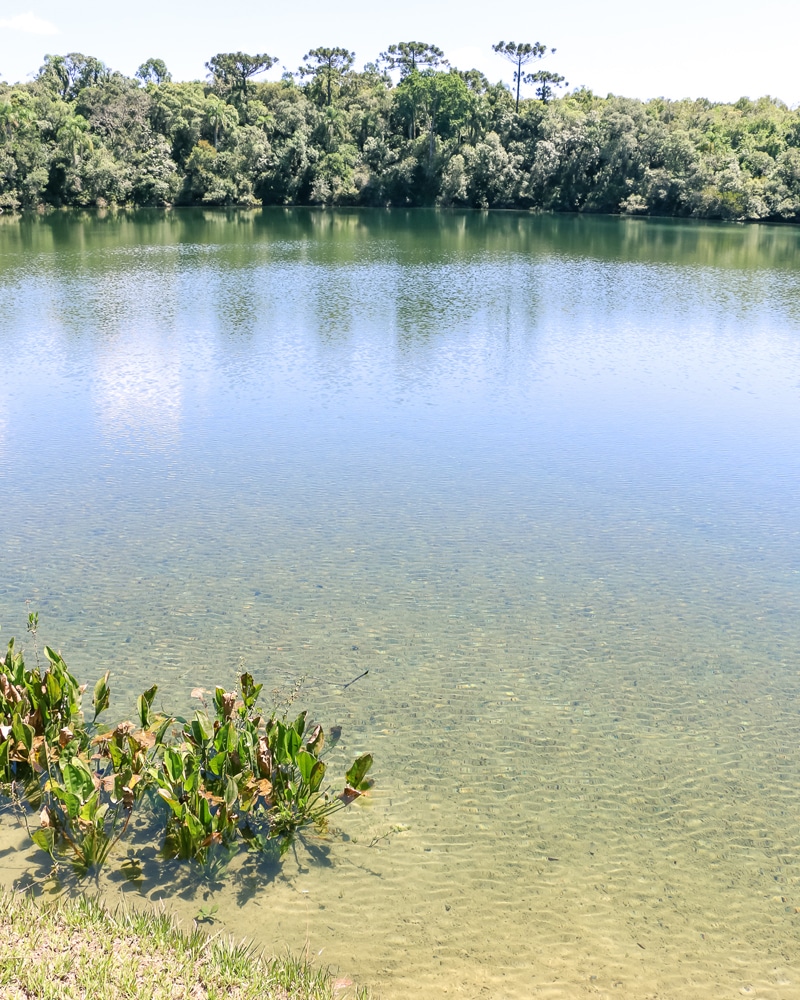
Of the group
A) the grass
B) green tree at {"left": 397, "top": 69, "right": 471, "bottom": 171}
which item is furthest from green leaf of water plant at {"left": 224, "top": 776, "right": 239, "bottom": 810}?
green tree at {"left": 397, "top": 69, "right": 471, "bottom": 171}

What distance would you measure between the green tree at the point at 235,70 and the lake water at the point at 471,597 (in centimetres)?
5574

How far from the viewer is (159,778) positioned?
454 cm

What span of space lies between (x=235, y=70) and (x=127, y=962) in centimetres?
7373

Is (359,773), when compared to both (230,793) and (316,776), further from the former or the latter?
(230,793)

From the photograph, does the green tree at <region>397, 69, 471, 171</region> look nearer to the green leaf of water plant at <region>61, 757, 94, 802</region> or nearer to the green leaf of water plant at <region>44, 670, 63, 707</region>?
the green leaf of water plant at <region>44, 670, 63, 707</region>

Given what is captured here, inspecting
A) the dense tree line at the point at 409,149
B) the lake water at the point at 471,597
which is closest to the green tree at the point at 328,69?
the dense tree line at the point at 409,149

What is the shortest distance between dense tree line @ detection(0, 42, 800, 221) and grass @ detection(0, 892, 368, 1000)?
166 feet

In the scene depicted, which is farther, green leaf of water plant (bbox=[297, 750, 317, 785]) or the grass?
green leaf of water plant (bbox=[297, 750, 317, 785])

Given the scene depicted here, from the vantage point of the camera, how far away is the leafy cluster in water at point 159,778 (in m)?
4.43

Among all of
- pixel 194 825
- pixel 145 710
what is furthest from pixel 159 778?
pixel 145 710

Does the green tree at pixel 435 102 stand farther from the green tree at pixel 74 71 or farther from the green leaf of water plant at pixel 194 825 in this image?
the green leaf of water plant at pixel 194 825

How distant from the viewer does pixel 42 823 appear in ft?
14.4

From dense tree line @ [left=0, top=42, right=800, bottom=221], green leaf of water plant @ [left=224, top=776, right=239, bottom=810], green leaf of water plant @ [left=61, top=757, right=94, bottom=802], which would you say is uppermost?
dense tree line @ [left=0, top=42, right=800, bottom=221]

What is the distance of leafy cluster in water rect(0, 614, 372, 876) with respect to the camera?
443 cm
